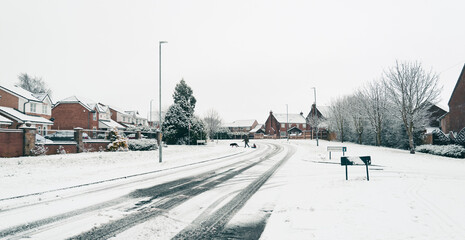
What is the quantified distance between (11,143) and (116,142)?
7.76 meters

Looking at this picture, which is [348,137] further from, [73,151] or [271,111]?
[73,151]

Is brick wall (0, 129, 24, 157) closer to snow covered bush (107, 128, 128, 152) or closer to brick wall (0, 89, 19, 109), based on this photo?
snow covered bush (107, 128, 128, 152)

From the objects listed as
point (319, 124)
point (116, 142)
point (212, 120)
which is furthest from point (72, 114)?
point (319, 124)

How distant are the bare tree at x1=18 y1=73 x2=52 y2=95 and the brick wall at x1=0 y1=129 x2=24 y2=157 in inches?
1963

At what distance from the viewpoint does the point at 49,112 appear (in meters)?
39.6

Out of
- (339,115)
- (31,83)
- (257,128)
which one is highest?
(31,83)

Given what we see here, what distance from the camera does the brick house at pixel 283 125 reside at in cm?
8600

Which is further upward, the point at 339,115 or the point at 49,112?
the point at 339,115

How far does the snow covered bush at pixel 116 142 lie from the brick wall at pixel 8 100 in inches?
706

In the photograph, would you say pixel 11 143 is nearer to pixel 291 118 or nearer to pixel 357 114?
pixel 357 114

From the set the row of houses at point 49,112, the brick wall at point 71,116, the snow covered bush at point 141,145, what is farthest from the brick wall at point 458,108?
the brick wall at point 71,116

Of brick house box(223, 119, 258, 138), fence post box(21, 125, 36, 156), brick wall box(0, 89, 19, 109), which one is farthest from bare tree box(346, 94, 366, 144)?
brick house box(223, 119, 258, 138)

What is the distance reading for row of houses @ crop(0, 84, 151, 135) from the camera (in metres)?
29.9

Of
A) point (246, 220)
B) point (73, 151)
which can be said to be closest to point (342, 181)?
point (246, 220)
